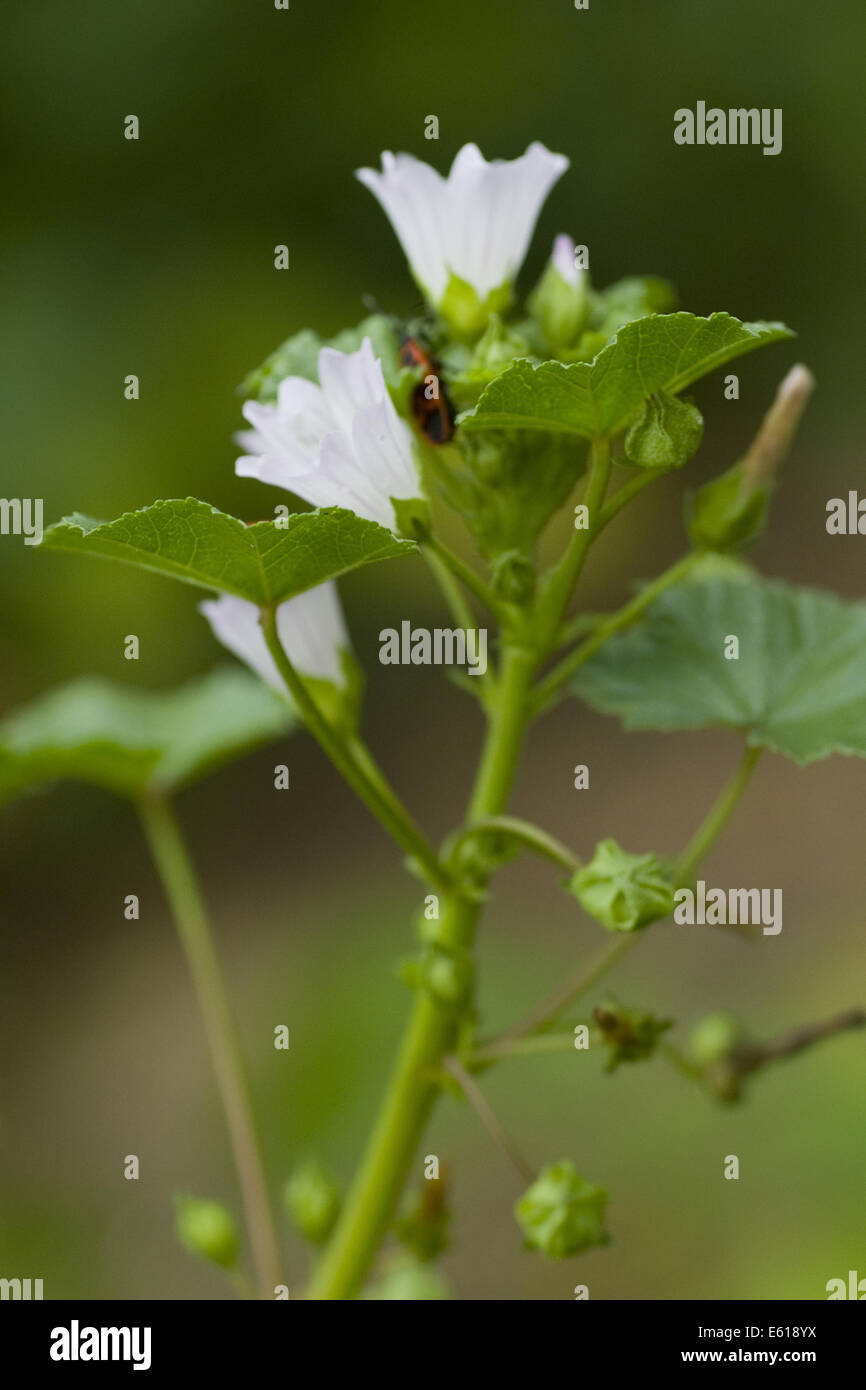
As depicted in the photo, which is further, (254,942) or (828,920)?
(254,942)

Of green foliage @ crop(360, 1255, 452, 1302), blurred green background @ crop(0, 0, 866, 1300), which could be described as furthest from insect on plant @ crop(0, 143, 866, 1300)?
blurred green background @ crop(0, 0, 866, 1300)

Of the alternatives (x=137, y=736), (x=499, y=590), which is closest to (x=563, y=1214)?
(x=499, y=590)

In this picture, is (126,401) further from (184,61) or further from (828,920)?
(828,920)

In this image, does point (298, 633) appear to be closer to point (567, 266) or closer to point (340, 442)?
point (340, 442)

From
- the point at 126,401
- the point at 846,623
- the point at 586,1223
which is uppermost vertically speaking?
the point at 126,401

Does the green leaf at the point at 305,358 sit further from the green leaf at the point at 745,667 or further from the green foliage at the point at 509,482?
the green leaf at the point at 745,667

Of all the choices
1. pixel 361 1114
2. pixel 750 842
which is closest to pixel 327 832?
pixel 750 842
